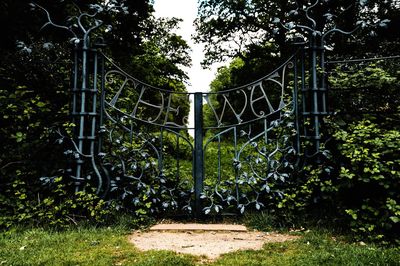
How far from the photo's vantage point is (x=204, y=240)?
10.4 ft

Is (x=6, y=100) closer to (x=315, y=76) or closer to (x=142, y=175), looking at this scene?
(x=142, y=175)

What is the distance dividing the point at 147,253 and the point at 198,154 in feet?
5.25

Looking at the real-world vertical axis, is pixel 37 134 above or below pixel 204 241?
above

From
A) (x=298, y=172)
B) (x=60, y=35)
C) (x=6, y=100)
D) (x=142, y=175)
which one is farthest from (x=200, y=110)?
(x=60, y=35)

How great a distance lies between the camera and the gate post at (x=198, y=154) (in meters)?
3.96

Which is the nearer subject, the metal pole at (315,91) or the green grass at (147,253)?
the green grass at (147,253)

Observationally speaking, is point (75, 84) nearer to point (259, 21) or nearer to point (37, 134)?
point (37, 134)

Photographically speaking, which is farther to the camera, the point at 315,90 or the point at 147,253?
the point at 315,90

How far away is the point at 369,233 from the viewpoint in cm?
305

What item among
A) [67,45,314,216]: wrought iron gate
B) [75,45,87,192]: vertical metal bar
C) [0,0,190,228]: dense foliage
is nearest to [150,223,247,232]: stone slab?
[67,45,314,216]: wrought iron gate

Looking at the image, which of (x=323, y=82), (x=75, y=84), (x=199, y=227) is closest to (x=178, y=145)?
(x=199, y=227)

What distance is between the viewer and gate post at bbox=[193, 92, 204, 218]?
3.96 meters

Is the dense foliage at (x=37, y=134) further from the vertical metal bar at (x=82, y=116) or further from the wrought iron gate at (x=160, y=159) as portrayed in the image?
the wrought iron gate at (x=160, y=159)

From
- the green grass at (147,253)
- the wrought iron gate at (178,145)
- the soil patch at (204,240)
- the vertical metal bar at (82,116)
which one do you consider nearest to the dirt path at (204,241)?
the soil patch at (204,240)
